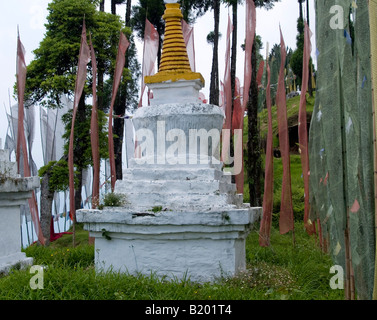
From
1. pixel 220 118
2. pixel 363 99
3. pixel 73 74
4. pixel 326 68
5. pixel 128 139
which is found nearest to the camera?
pixel 363 99

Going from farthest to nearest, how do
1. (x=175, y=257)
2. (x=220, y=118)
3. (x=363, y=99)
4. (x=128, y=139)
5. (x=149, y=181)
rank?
(x=128, y=139) → (x=220, y=118) → (x=149, y=181) → (x=175, y=257) → (x=363, y=99)

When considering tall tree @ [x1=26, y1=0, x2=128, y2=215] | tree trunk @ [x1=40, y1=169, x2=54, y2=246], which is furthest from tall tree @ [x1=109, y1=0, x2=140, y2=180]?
tree trunk @ [x1=40, y1=169, x2=54, y2=246]

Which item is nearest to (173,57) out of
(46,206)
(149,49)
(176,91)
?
(176,91)

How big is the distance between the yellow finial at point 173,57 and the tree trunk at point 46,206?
6709 millimetres

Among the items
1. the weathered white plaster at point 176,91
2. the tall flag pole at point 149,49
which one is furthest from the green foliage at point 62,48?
the weathered white plaster at point 176,91

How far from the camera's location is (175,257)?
5.62 m

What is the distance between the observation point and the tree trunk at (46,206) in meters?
12.2

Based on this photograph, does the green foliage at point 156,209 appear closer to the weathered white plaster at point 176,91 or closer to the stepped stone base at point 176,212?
the stepped stone base at point 176,212

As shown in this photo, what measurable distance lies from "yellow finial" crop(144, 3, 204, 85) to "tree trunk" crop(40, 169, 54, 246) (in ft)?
22.0

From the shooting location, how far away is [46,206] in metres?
12.4
